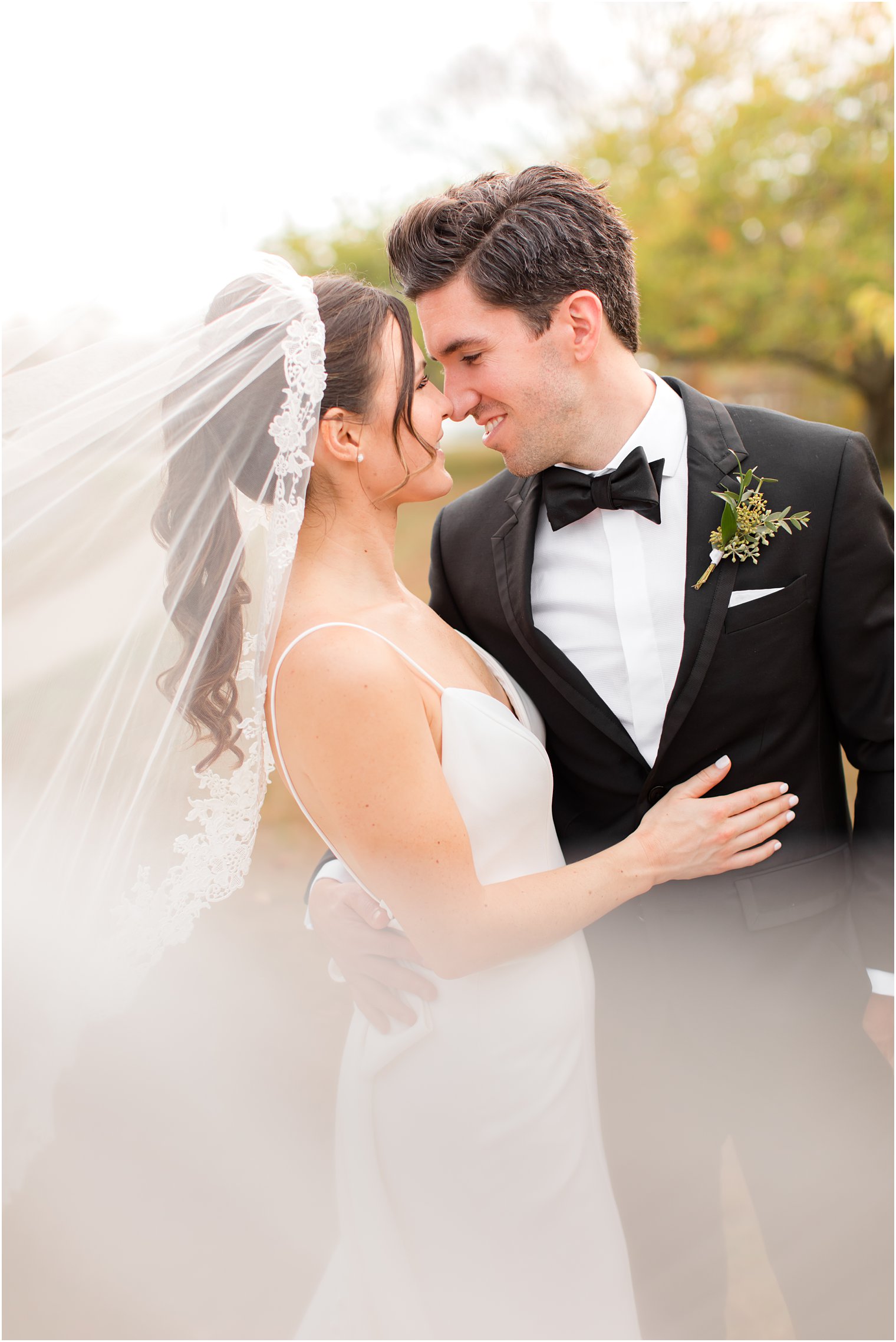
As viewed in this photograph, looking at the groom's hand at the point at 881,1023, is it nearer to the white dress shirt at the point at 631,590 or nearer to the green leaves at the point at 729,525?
the white dress shirt at the point at 631,590

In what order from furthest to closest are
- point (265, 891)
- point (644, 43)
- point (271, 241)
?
point (271, 241) → point (644, 43) → point (265, 891)

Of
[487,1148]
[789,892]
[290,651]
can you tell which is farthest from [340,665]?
[789,892]

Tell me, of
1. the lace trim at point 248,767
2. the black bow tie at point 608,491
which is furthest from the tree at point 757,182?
the lace trim at point 248,767

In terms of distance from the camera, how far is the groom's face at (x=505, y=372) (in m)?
2.05

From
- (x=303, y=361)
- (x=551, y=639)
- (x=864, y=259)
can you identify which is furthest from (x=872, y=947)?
(x=864, y=259)

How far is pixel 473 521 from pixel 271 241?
1149 centimetres

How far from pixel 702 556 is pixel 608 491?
9.5 inches

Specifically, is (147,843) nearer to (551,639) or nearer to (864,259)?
(551,639)

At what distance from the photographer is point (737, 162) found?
389 inches

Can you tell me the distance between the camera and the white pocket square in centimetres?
189

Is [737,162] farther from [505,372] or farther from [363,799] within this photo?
[363,799]

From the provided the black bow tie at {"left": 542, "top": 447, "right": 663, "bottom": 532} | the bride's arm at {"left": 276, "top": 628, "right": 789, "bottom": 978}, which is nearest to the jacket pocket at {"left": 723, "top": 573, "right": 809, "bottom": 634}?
the black bow tie at {"left": 542, "top": 447, "right": 663, "bottom": 532}

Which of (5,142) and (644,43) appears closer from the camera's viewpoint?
(5,142)

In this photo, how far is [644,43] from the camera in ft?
35.4
